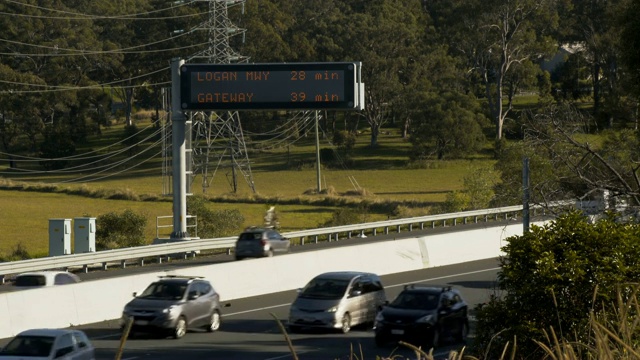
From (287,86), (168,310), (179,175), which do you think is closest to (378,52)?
(179,175)

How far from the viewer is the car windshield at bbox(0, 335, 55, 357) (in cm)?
1742

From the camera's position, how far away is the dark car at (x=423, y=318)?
75.7 feet

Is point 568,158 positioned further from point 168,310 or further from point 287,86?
point 287,86

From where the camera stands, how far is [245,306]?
3042cm

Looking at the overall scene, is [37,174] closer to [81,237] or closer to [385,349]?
[81,237]

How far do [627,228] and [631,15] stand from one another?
9185 mm

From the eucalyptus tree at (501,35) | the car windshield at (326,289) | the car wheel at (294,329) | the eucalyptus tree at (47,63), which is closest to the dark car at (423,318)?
the car windshield at (326,289)

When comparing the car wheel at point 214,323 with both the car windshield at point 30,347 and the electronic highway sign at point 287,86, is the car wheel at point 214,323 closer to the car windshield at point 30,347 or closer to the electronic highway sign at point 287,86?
the car windshield at point 30,347

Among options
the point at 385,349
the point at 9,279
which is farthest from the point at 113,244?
the point at 385,349

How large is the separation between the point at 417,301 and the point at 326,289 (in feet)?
8.86

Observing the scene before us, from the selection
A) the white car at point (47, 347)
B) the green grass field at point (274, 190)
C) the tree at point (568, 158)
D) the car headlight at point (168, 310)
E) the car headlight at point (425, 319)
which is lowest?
the green grass field at point (274, 190)

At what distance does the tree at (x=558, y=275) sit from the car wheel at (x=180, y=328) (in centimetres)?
1105

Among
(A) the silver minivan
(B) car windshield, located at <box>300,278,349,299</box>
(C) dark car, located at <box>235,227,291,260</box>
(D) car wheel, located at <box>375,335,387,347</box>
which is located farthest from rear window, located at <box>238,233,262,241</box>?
(D) car wheel, located at <box>375,335,387,347</box>

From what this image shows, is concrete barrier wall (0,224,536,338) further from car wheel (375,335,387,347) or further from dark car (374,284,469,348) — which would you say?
car wheel (375,335,387,347)
